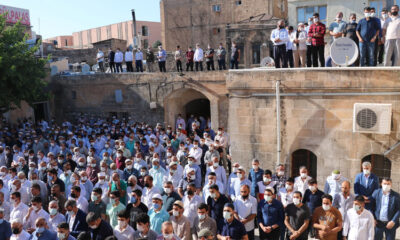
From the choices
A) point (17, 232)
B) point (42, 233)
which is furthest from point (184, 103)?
point (42, 233)

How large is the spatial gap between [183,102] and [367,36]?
1036 centimetres

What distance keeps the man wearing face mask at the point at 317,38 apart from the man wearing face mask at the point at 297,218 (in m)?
4.63

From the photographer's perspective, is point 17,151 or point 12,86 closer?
point 17,151

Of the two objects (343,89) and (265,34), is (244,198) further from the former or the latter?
(265,34)

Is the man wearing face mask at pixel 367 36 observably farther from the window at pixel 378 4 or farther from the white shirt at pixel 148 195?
the window at pixel 378 4

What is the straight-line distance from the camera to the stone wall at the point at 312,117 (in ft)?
25.5

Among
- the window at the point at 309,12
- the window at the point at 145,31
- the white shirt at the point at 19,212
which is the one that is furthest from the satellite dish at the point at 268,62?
the window at the point at 145,31

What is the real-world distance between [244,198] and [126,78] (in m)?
12.3

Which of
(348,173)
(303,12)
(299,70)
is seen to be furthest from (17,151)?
(303,12)

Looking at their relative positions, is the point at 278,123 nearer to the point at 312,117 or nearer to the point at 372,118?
the point at 312,117

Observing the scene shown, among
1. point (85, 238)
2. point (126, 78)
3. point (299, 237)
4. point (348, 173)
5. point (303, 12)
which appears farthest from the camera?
point (303, 12)

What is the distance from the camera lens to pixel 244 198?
19.7 feet

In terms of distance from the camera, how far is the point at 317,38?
9.17 m

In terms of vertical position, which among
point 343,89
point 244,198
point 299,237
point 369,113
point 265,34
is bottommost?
point 299,237
